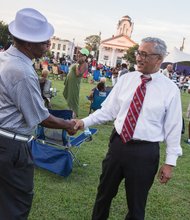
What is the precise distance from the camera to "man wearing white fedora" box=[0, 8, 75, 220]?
8.08 ft

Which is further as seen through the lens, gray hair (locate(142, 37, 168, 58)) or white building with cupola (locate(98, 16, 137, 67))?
white building with cupola (locate(98, 16, 137, 67))

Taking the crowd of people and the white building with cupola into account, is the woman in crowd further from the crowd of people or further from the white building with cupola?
the white building with cupola

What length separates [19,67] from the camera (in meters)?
2.44

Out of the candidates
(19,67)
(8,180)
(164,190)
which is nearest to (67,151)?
(164,190)

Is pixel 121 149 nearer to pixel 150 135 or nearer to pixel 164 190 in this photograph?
pixel 150 135

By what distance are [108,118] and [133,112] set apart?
50cm

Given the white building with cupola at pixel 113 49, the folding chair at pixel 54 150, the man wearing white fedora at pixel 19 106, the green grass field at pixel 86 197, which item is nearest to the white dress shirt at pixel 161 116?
the man wearing white fedora at pixel 19 106

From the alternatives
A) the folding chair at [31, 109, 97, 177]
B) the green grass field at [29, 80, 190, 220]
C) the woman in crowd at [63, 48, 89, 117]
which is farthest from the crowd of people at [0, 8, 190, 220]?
the woman in crowd at [63, 48, 89, 117]

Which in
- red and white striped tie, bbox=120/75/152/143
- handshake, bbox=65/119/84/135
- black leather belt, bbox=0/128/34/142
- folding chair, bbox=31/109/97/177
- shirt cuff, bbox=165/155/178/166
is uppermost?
red and white striped tie, bbox=120/75/152/143

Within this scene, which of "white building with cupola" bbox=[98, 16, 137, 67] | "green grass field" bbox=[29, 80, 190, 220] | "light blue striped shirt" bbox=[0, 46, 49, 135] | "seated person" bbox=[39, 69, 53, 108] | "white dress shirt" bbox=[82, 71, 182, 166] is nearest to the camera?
"light blue striped shirt" bbox=[0, 46, 49, 135]

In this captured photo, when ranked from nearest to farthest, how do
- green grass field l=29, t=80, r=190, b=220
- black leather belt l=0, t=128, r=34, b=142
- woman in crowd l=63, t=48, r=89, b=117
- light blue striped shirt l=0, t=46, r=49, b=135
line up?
light blue striped shirt l=0, t=46, r=49, b=135 < black leather belt l=0, t=128, r=34, b=142 < green grass field l=29, t=80, r=190, b=220 < woman in crowd l=63, t=48, r=89, b=117

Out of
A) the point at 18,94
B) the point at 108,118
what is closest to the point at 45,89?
the point at 108,118

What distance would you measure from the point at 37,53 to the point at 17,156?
2.64ft

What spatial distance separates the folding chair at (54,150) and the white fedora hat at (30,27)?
284 cm
